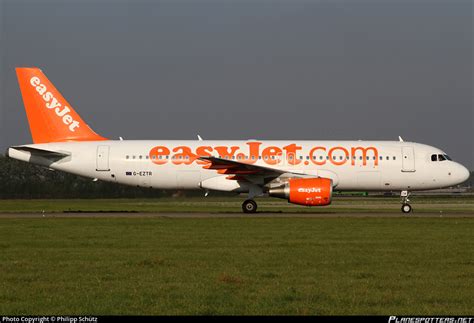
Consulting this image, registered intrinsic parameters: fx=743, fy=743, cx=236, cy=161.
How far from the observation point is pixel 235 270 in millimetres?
13445

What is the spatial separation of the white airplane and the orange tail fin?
5cm

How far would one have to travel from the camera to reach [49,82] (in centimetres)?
3581

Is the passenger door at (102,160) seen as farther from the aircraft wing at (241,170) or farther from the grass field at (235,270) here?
the grass field at (235,270)

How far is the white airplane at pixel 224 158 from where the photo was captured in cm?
3400

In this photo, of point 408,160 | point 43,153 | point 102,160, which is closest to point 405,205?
point 408,160

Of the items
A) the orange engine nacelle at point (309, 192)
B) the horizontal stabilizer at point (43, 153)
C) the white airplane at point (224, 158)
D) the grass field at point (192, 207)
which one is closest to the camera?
the orange engine nacelle at point (309, 192)

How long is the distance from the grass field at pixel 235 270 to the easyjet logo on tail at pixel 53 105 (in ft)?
40.8

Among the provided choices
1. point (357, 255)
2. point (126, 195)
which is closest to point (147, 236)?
point (357, 255)

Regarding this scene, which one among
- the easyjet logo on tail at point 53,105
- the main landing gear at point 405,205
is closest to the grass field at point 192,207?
the main landing gear at point 405,205

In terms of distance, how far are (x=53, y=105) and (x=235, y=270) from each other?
24078 millimetres

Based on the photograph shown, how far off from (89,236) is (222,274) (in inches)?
334

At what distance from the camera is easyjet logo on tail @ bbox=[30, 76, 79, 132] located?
35.4 meters

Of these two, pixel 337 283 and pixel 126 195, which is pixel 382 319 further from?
pixel 126 195

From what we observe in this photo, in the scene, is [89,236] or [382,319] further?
[89,236]
